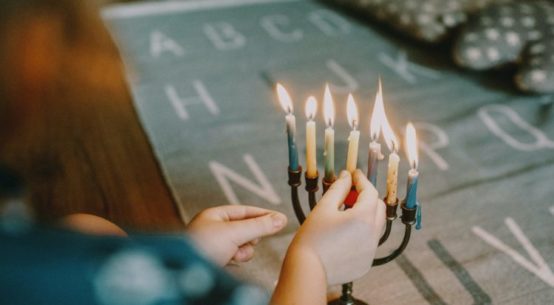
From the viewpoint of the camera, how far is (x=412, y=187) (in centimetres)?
57

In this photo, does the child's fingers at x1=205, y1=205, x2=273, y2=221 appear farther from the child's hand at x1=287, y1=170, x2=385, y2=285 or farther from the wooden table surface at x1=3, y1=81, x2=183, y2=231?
the wooden table surface at x1=3, y1=81, x2=183, y2=231

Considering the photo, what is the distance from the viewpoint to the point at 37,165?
119 cm

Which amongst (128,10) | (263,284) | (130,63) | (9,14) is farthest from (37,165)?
(9,14)

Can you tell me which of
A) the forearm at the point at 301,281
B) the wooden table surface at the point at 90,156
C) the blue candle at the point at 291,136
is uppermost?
the blue candle at the point at 291,136

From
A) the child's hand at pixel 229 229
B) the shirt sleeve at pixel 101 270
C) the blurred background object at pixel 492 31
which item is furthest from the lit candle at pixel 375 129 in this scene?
the blurred background object at pixel 492 31

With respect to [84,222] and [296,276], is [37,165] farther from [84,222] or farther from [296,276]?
[296,276]

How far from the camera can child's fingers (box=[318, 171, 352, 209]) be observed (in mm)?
559

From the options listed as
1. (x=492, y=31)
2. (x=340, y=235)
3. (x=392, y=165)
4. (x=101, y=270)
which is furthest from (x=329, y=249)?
(x=492, y=31)

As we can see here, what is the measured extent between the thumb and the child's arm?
93 millimetres

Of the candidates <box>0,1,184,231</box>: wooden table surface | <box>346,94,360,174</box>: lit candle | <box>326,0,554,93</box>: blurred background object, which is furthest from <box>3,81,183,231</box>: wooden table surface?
<box>326,0,554,93</box>: blurred background object

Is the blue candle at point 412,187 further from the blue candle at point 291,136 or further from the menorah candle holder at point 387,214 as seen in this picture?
the blue candle at point 291,136

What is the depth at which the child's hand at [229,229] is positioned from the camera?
0.62 m

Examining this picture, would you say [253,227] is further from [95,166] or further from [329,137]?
[95,166]

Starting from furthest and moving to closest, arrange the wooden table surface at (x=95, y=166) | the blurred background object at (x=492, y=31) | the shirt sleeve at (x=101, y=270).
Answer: the blurred background object at (x=492, y=31) → the wooden table surface at (x=95, y=166) → the shirt sleeve at (x=101, y=270)
